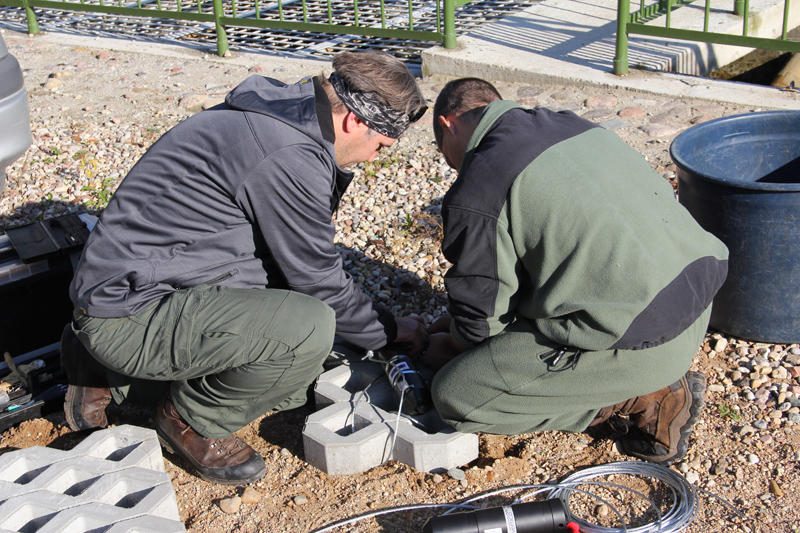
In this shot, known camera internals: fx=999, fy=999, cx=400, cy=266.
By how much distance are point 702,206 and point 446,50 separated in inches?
150

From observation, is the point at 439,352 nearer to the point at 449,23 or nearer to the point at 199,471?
the point at 199,471

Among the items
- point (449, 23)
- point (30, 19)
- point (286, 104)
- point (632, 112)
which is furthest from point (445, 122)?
point (30, 19)

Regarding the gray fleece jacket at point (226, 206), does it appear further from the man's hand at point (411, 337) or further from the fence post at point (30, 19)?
the fence post at point (30, 19)

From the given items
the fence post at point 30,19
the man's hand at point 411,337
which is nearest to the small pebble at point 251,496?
the man's hand at point 411,337

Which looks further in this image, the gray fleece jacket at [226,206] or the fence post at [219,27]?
the fence post at [219,27]

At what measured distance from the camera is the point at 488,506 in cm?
321

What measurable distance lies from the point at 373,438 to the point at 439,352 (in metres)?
0.50

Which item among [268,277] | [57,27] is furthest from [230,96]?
[57,27]

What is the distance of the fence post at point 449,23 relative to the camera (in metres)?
7.10

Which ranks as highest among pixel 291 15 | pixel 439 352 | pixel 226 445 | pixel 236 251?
pixel 236 251

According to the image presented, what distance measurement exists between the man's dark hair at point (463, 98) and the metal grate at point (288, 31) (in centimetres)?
447

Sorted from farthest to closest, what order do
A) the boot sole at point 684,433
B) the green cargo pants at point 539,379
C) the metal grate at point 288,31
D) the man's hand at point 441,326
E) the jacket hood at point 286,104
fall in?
1. the metal grate at point 288,31
2. the man's hand at point 441,326
3. the boot sole at point 684,433
4. the green cargo pants at point 539,379
5. the jacket hood at point 286,104

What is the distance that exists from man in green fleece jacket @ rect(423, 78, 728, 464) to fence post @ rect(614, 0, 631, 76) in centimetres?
369

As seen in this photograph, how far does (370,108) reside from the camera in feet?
10.1
